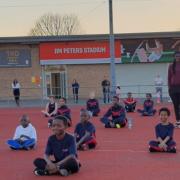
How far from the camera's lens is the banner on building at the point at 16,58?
45406mm

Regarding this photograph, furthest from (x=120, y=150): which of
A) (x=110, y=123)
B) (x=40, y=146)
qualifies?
(x=110, y=123)

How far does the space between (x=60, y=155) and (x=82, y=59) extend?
35.9 metres

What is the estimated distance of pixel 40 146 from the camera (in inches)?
541

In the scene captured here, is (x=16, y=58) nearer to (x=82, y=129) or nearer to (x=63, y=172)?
(x=82, y=129)

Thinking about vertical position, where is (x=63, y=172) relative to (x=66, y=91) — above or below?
below

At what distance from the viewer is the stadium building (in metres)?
44.7

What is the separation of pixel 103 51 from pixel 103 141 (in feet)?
99.9

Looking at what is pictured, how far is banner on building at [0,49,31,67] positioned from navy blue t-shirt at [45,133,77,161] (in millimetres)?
36307

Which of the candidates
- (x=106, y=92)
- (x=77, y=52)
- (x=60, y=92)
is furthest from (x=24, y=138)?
(x=77, y=52)

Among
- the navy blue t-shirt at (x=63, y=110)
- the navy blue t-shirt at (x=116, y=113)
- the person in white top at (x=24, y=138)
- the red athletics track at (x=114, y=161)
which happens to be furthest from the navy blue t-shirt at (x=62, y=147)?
the navy blue t-shirt at (x=63, y=110)

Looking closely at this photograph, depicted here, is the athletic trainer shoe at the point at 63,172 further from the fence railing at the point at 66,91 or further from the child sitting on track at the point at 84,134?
the fence railing at the point at 66,91

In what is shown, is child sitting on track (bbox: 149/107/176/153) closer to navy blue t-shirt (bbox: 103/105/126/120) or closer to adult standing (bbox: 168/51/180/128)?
adult standing (bbox: 168/51/180/128)

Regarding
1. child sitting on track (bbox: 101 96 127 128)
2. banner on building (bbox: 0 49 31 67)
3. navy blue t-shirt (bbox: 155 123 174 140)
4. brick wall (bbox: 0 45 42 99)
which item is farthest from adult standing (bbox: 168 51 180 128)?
banner on building (bbox: 0 49 31 67)

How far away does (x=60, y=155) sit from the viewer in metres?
9.37
